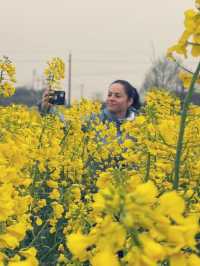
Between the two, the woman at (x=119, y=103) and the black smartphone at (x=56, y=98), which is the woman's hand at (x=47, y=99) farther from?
the woman at (x=119, y=103)

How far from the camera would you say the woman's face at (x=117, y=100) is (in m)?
5.15

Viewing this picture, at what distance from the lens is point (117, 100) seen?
203 inches

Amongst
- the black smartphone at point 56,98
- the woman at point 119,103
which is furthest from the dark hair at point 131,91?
the black smartphone at point 56,98

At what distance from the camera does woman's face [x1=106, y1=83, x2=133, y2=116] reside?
5.15 m

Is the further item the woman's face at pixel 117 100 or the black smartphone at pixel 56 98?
the woman's face at pixel 117 100

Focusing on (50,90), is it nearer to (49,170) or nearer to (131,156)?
(49,170)

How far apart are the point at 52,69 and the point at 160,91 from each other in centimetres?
73

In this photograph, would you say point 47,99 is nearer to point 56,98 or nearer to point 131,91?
point 56,98

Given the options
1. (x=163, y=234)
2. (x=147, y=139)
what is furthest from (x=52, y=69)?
(x=163, y=234)

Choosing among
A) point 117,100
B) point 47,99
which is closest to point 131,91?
point 117,100

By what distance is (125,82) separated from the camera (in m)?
5.42

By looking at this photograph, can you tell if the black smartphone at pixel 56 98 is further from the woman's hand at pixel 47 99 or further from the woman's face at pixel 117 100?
the woman's face at pixel 117 100

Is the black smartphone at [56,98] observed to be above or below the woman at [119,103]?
above

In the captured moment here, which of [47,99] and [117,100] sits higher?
[47,99]
